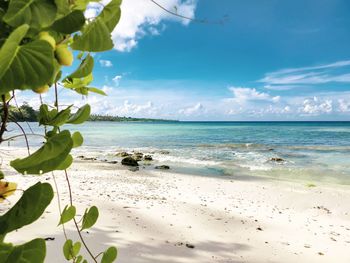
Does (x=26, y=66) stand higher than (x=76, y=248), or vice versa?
(x=26, y=66)

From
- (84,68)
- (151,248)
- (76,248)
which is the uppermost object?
(84,68)

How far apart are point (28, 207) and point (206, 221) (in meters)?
5.65

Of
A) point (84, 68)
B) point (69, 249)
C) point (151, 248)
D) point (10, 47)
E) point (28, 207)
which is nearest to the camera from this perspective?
point (10, 47)

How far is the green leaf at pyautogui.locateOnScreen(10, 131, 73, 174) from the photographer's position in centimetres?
35

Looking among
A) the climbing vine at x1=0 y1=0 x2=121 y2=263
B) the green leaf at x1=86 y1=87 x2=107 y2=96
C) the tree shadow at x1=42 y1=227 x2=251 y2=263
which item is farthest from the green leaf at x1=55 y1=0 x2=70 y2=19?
the tree shadow at x1=42 y1=227 x2=251 y2=263

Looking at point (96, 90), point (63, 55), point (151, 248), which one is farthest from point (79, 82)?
point (151, 248)

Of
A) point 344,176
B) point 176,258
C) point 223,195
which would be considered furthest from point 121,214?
point 344,176

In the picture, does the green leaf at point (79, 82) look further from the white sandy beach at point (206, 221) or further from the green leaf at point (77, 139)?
the white sandy beach at point (206, 221)

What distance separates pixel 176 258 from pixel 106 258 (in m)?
3.71

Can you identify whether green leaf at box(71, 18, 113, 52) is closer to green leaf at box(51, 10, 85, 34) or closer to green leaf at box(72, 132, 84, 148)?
green leaf at box(51, 10, 85, 34)

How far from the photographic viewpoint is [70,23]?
32 cm

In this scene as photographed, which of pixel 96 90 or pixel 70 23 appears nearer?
pixel 70 23

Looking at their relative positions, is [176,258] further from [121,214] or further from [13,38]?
[13,38]

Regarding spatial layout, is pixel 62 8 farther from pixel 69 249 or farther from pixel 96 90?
pixel 69 249
